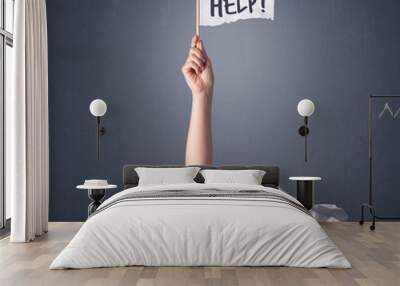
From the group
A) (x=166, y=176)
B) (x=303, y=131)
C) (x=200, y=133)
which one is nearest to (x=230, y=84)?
(x=200, y=133)

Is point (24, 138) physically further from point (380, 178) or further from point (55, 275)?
point (380, 178)

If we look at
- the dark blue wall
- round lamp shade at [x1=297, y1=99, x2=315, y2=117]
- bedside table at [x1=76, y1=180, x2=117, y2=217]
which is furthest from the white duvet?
the dark blue wall

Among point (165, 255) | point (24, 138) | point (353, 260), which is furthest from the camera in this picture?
point (24, 138)

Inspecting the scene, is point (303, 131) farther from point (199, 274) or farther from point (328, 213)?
point (199, 274)

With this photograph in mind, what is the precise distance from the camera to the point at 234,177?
6332mm

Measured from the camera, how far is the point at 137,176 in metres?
6.74

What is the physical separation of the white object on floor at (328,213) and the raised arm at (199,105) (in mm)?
1428

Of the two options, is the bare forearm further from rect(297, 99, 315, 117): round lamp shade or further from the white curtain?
the white curtain

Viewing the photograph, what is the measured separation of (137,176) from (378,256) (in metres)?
3.04

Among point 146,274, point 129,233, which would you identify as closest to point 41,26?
point 129,233

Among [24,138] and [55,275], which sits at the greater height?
[24,138]

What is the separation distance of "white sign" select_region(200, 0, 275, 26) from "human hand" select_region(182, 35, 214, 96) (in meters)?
A: 0.31

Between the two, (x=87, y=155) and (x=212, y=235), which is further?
(x=87, y=155)

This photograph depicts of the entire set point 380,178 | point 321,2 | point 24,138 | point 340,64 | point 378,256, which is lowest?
point 378,256
